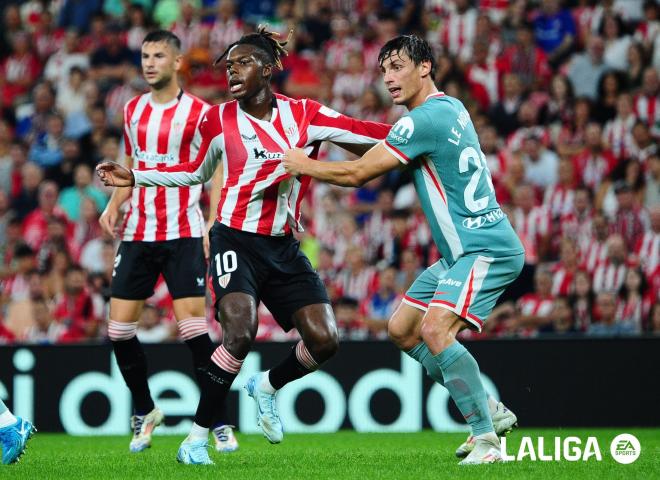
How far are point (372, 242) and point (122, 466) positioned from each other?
6.69 m

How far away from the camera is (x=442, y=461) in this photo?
6.80 meters

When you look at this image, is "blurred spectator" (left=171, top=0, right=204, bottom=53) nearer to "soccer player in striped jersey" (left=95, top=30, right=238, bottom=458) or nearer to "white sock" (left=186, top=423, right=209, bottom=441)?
"soccer player in striped jersey" (left=95, top=30, right=238, bottom=458)

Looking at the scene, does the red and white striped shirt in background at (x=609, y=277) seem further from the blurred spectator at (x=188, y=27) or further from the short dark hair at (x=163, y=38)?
the blurred spectator at (x=188, y=27)

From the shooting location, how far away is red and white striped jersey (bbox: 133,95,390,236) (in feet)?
22.7

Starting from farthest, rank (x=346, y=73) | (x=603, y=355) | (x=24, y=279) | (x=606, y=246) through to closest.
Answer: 1. (x=346, y=73)
2. (x=24, y=279)
3. (x=606, y=246)
4. (x=603, y=355)

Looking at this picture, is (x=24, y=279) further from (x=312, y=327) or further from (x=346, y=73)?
(x=312, y=327)

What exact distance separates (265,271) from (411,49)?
1.59 meters

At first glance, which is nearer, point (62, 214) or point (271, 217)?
point (271, 217)

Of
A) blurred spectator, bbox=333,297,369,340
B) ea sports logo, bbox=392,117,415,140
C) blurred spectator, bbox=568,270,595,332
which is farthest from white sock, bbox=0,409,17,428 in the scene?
blurred spectator, bbox=568,270,595,332

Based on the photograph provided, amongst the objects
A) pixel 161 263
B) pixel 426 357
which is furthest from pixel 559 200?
pixel 426 357

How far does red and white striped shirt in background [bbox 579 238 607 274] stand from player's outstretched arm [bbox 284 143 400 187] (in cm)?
590

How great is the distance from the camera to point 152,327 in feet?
38.4

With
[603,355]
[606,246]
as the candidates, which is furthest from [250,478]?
[606,246]

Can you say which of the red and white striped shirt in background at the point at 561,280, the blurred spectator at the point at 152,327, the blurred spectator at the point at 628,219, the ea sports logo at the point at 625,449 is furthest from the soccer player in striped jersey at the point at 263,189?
the blurred spectator at the point at 628,219
